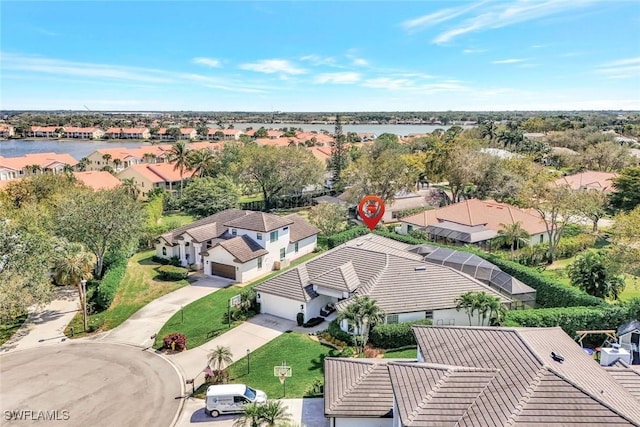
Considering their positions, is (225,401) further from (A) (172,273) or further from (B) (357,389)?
(A) (172,273)

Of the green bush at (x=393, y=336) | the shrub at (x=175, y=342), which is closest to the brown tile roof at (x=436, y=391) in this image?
the green bush at (x=393, y=336)

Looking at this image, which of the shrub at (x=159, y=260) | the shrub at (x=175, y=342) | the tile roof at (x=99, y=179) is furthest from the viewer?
the tile roof at (x=99, y=179)

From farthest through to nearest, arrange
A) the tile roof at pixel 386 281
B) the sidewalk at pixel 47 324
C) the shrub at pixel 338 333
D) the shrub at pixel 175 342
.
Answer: the tile roof at pixel 386 281, the sidewalk at pixel 47 324, the shrub at pixel 175 342, the shrub at pixel 338 333

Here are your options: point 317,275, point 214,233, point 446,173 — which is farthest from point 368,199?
point 317,275

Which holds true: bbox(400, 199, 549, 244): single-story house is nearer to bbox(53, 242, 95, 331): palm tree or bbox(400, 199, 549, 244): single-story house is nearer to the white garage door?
the white garage door

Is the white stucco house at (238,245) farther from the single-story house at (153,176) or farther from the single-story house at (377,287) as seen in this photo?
the single-story house at (153,176)

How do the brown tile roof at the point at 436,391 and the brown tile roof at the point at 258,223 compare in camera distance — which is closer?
the brown tile roof at the point at 436,391

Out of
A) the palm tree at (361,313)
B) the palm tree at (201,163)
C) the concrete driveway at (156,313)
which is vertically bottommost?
the concrete driveway at (156,313)
